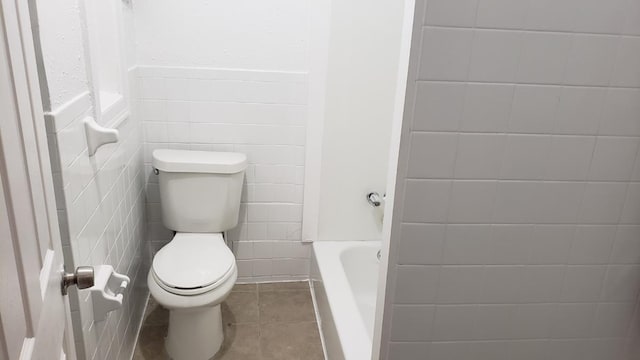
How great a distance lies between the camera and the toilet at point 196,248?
190 cm

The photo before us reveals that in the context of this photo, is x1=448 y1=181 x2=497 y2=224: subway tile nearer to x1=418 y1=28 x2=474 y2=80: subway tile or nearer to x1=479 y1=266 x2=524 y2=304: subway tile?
Result: x1=479 y1=266 x2=524 y2=304: subway tile

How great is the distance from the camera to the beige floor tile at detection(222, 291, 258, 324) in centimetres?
239

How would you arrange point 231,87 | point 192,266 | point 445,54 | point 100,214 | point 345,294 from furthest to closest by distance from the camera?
point 231,87, point 345,294, point 192,266, point 100,214, point 445,54

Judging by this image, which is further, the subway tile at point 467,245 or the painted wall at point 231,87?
the painted wall at point 231,87

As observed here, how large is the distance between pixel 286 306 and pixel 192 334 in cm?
60

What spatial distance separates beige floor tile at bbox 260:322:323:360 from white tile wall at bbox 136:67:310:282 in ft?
1.57

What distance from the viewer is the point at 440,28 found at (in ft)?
3.33

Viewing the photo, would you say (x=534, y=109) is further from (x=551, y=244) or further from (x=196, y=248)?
(x=196, y=248)

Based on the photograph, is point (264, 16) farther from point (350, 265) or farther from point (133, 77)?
point (350, 265)

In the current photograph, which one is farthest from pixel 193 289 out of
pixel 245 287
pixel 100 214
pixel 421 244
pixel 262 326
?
pixel 421 244

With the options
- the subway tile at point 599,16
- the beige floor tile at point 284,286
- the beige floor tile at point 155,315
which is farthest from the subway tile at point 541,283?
the beige floor tile at point 155,315

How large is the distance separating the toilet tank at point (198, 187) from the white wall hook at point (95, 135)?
2.29ft

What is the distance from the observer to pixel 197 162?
2225 millimetres

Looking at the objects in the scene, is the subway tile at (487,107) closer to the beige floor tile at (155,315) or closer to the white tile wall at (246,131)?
the white tile wall at (246,131)
